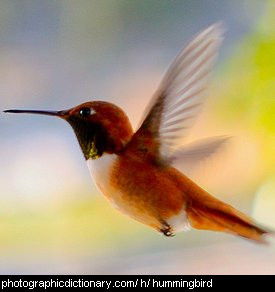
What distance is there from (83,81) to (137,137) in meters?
0.19

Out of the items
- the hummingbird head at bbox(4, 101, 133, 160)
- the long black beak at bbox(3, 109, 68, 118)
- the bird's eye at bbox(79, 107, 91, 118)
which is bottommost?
the hummingbird head at bbox(4, 101, 133, 160)

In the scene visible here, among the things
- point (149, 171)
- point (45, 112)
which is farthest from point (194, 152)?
point (45, 112)

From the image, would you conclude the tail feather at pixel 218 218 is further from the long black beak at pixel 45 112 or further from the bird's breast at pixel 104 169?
the long black beak at pixel 45 112

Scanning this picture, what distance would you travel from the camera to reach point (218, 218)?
1.25 meters

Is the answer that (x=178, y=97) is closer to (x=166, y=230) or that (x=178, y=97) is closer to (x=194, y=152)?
(x=194, y=152)

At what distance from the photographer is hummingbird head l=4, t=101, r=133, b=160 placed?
48.9 inches

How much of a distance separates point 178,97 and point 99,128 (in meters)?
0.21

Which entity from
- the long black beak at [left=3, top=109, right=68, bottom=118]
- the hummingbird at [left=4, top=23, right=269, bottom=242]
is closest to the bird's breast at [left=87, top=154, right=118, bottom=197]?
the hummingbird at [left=4, top=23, right=269, bottom=242]

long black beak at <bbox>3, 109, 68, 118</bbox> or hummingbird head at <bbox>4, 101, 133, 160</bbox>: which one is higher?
long black beak at <bbox>3, 109, 68, 118</bbox>

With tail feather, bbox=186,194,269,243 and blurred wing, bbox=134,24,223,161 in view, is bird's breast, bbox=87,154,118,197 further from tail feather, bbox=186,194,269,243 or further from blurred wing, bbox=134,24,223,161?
tail feather, bbox=186,194,269,243

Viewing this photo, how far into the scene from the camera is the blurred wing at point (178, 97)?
1113mm

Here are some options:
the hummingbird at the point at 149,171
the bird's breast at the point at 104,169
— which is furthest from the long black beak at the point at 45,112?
the bird's breast at the point at 104,169

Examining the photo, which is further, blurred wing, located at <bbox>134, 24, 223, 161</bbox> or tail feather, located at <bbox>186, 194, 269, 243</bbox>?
tail feather, located at <bbox>186, 194, 269, 243</bbox>

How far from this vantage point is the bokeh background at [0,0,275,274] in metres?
1.29
